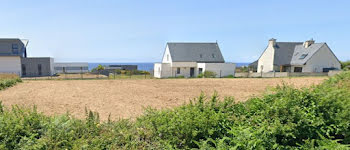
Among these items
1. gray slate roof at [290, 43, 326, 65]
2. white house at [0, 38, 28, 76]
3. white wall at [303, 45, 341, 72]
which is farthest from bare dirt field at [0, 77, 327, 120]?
gray slate roof at [290, 43, 326, 65]

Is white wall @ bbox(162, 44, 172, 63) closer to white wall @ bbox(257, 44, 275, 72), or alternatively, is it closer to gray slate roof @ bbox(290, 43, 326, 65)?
white wall @ bbox(257, 44, 275, 72)

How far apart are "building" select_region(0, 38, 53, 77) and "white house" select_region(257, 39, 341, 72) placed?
30.3 meters

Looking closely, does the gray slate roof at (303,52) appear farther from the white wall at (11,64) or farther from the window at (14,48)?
the window at (14,48)

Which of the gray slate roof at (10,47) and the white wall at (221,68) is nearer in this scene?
the gray slate roof at (10,47)

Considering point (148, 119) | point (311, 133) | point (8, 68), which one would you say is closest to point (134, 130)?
point (148, 119)

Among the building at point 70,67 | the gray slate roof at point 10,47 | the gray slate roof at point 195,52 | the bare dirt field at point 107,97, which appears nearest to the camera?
the bare dirt field at point 107,97

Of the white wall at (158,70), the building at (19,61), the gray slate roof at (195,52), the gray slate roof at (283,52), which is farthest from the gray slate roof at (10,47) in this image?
the gray slate roof at (283,52)

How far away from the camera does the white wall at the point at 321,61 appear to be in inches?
943

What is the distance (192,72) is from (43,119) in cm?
2299

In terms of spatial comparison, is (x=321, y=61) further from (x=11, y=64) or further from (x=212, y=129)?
(x=11, y=64)

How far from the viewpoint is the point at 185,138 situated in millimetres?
2838

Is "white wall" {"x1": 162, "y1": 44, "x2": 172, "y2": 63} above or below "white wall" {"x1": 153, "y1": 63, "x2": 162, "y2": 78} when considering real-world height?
above

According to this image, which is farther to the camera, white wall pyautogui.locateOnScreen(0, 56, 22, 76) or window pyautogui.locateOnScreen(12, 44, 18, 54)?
window pyautogui.locateOnScreen(12, 44, 18, 54)

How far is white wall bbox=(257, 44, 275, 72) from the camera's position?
25.8 metres
